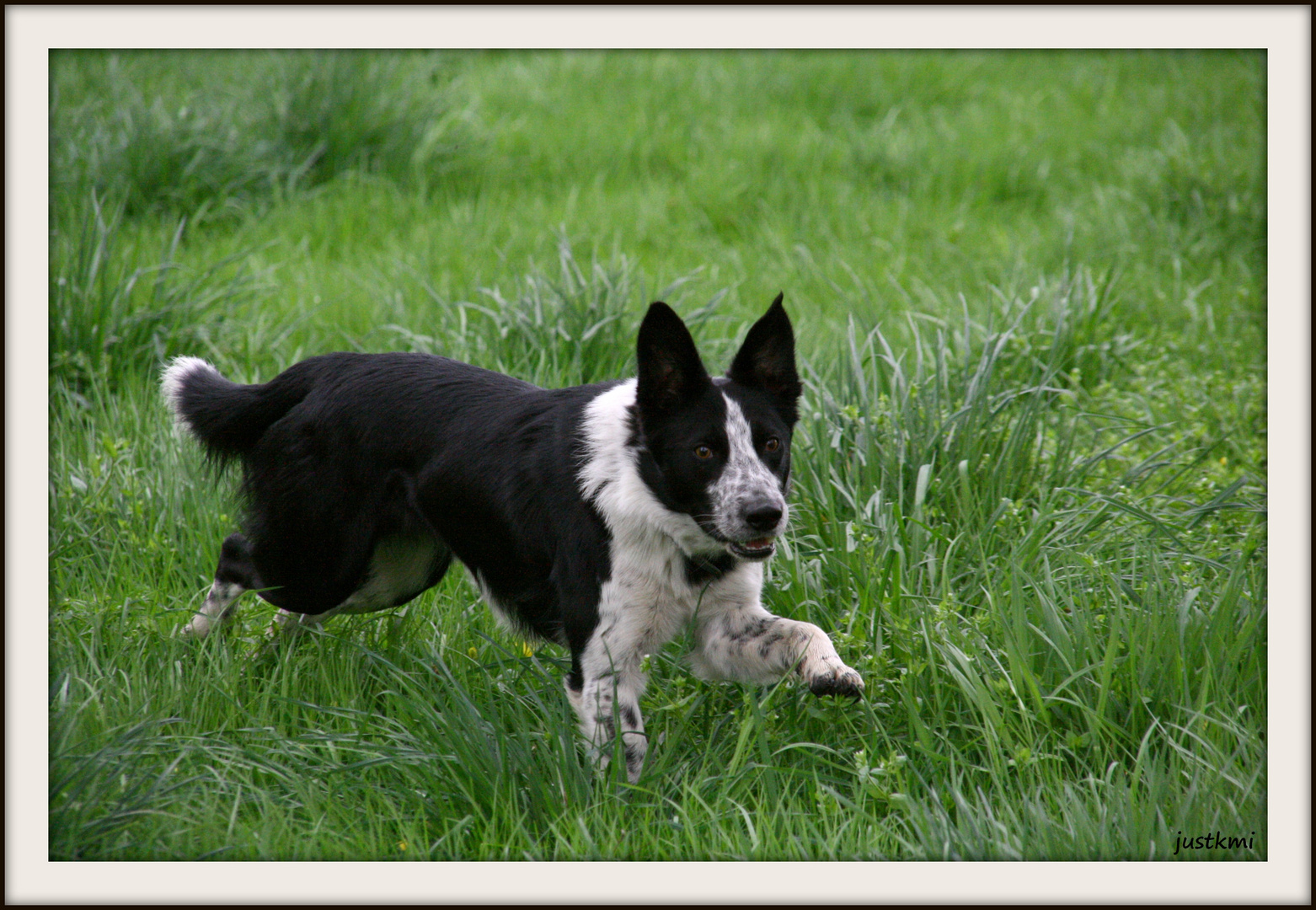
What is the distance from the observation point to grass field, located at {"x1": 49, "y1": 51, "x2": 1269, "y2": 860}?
276cm

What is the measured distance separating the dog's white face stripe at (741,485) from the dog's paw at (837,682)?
13.9 inches

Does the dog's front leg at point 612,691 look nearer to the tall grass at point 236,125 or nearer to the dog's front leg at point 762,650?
the dog's front leg at point 762,650

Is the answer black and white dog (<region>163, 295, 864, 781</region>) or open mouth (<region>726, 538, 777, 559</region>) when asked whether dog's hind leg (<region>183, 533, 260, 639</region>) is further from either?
open mouth (<region>726, 538, 777, 559</region>)

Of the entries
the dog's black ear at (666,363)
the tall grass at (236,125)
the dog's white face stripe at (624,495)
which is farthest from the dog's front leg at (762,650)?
the tall grass at (236,125)

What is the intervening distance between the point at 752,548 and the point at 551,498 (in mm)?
554

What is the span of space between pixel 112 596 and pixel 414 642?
3.31 ft

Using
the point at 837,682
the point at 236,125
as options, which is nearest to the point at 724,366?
the point at 837,682

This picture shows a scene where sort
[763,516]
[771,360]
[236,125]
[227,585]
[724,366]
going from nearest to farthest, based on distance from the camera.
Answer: [763,516] < [771,360] < [227,585] < [724,366] < [236,125]

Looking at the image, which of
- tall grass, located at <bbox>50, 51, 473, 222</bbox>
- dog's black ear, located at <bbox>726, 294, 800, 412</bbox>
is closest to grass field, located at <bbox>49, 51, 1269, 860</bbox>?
tall grass, located at <bbox>50, 51, 473, 222</bbox>

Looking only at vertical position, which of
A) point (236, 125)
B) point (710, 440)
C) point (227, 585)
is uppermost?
Result: point (236, 125)

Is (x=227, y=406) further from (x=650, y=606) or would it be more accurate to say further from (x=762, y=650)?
(x=762, y=650)

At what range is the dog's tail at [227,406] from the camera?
3.44 metres

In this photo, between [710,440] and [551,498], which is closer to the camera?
[710,440]

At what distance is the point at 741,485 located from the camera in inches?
109
